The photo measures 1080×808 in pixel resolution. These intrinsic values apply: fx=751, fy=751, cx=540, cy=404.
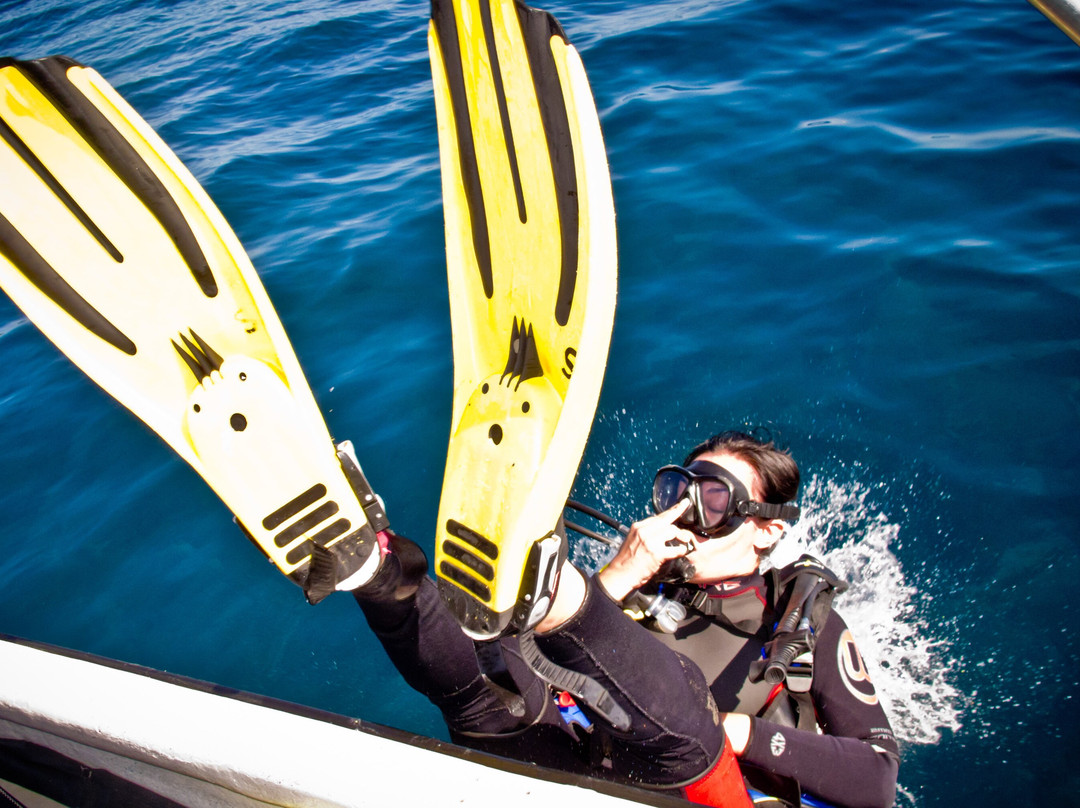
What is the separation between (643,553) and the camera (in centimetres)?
167

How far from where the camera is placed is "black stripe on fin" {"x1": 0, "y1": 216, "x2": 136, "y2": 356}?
1.90 m

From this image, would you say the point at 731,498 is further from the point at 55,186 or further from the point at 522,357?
the point at 55,186

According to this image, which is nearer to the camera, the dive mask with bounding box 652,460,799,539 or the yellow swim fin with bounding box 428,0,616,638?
the yellow swim fin with bounding box 428,0,616,638

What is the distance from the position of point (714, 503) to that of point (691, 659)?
377mm

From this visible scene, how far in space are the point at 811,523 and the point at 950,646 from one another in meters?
0.67

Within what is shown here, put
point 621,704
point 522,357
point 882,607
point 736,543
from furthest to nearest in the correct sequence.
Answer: point 882,607, point 736,543, point 522,357, point 621,704

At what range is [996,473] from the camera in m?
2.93

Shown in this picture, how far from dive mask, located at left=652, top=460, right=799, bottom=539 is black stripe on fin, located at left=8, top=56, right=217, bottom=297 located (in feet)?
4.44

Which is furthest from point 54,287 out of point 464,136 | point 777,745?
point 777,745

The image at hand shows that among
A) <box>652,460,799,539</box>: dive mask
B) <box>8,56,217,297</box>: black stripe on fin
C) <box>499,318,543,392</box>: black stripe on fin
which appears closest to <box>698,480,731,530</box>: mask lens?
<box>652,460,799,539</box>: dive mask

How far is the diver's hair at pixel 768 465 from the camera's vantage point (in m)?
1.94

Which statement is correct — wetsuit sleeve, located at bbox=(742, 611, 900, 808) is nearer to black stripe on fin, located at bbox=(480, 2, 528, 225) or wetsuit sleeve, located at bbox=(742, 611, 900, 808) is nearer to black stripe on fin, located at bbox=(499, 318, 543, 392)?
black stripe on fin, located at bbox=(499, 318, 543, 392)

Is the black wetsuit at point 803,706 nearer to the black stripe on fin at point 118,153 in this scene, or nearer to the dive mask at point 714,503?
the dive mask at point 714,503

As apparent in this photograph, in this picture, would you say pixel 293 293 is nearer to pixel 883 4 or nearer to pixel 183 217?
pixel 183 217
